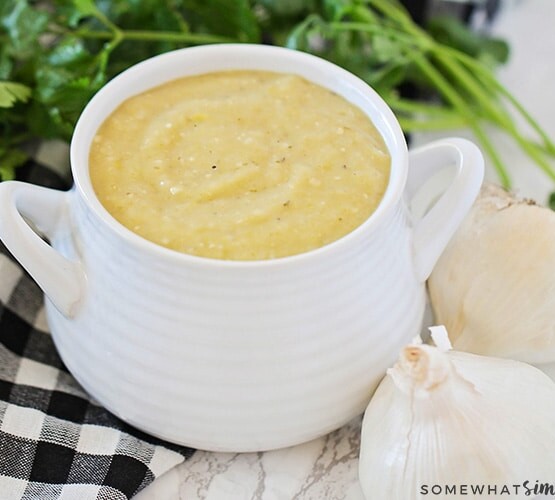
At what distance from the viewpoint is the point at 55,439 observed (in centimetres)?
97

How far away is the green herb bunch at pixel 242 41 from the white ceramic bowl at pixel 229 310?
212mm

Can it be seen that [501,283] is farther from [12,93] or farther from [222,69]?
[12,93]

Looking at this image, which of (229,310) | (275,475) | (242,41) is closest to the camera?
(229,310)

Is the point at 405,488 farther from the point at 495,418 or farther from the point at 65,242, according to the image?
the point at 65,242

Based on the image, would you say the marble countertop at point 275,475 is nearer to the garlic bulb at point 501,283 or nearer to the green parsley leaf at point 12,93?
the garlic bulb at point 501,283

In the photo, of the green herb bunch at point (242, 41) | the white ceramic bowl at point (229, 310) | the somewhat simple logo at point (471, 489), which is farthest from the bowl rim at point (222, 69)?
the somewhat simple logo at point (471, 489)

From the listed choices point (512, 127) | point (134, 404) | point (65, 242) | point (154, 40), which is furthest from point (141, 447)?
point (512, 127)

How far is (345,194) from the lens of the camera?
91cm

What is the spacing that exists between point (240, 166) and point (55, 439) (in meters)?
0.34

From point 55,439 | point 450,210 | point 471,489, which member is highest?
point 450,210

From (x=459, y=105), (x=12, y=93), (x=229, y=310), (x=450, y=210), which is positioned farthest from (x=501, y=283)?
(x=12, y=93)

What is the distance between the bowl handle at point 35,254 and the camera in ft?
2.97

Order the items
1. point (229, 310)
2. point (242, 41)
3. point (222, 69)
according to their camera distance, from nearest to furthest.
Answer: point (229, 310)
point (222, 69)
point (242, 41)

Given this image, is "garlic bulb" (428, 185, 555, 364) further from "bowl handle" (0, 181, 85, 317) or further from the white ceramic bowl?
"bowl handle" (0, 181, 85, 317)
